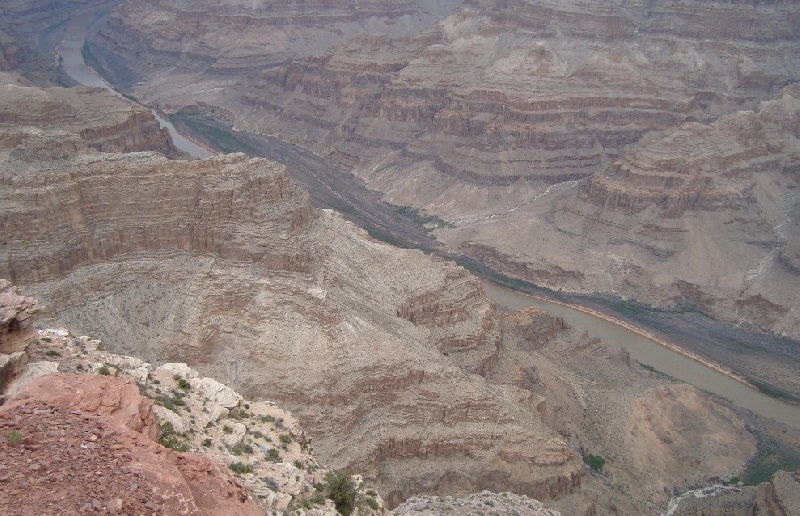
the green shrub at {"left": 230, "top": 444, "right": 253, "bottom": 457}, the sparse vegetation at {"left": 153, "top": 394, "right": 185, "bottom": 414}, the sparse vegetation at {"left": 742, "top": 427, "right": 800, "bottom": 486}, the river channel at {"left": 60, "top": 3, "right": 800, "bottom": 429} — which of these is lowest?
the river channel at {"left": 60, "top": 3, "right": 800, "bottom": 429}

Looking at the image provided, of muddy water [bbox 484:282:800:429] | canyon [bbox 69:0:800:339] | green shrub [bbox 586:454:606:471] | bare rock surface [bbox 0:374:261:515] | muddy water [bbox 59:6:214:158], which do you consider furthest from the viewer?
muddy water [bbox 59:6:214:158]

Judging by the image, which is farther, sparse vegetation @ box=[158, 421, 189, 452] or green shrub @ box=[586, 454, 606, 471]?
green shrub @ box=[586, 454, 606, 471]

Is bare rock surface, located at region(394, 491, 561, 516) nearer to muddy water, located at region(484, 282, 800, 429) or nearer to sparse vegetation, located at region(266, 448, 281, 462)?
sparse vegetation, located at region(266, 448, 281, 462)

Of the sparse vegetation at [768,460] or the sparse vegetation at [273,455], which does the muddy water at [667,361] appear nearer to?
the sparse vegetation at [768,460]

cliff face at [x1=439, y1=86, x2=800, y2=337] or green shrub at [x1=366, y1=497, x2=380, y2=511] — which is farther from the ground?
green shrub at [x1=366, y1=497, x2=380, y2=511]

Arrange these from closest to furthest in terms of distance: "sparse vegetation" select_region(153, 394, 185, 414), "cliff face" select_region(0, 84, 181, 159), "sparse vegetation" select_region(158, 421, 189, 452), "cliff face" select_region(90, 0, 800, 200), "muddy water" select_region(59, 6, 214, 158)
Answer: "sparse vegetation" select_region(158, 421, 189, 452)
"sparse vegetation" select_region(153, 394, 185, 414)
"cliff face" select_region(0, 84, 181, 159)
"cliff face" select_region(90, 0, 800, 200)
"muddy water" select_region(59, 6, 214, 158)

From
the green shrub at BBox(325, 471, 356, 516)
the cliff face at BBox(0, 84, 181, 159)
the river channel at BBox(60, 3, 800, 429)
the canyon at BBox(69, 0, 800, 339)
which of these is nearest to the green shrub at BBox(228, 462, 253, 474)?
the green shrub at BBox(325, 471, 356, 516)

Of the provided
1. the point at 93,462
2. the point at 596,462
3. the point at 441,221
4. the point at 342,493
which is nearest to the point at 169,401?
the point at 342,493
